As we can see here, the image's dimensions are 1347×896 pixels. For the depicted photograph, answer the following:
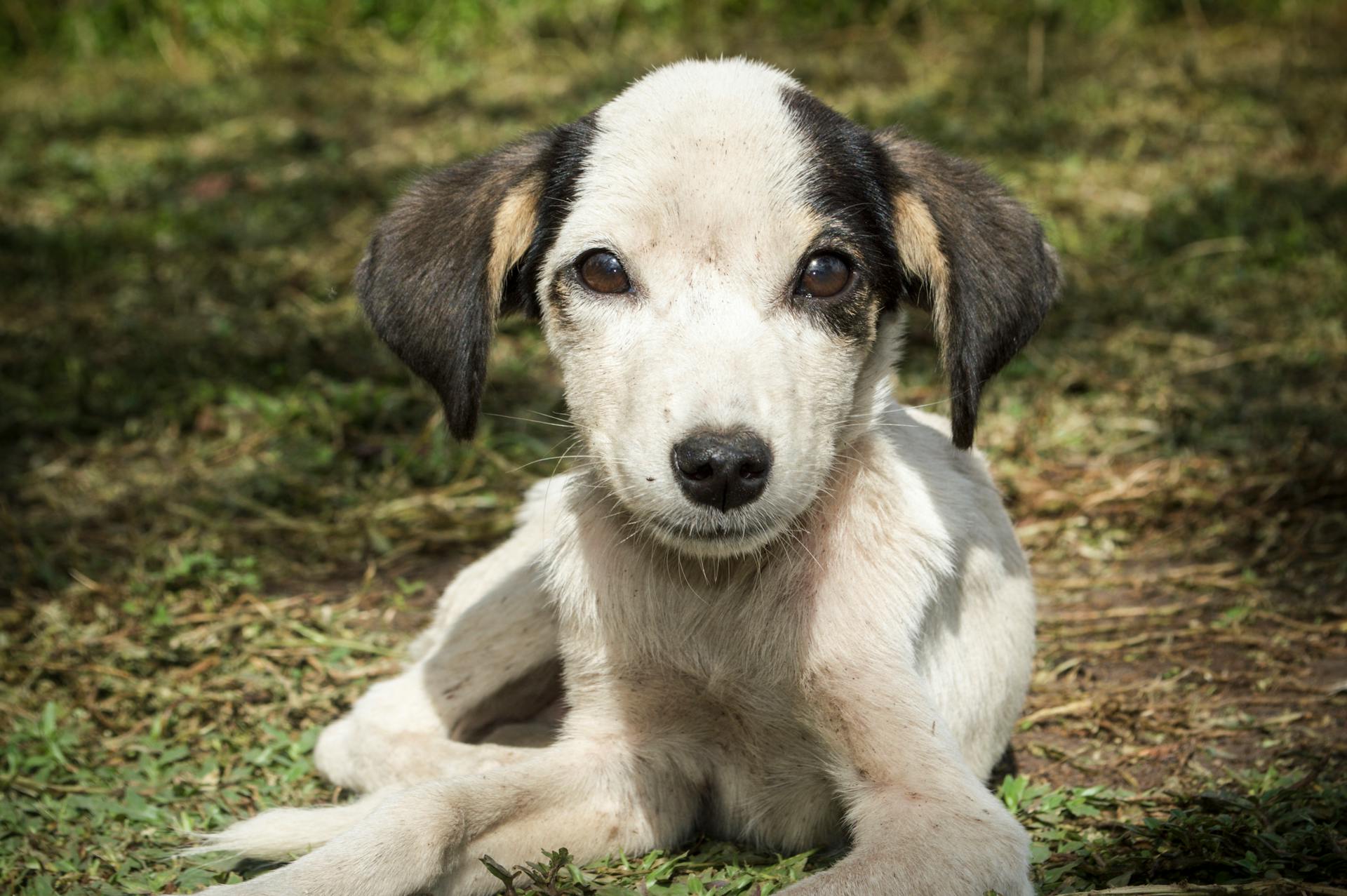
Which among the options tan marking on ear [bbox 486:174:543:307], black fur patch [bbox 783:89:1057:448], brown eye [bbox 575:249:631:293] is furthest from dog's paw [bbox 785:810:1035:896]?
tan marking on ear [bbox 486:174:543:307]

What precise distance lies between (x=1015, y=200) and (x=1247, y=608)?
210cm

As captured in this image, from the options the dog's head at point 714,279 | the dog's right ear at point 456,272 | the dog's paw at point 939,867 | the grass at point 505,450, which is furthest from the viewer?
the grass at point 505,450

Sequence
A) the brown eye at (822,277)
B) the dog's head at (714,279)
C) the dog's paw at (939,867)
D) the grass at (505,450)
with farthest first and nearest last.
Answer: the grass at (505,450) → the brown eye at (822,277) → the dog's head at (714,279) → the dog's paw at (939,867)

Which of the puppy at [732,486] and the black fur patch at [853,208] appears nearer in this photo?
the puppy at [732,486]

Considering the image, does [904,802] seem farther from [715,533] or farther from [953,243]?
[953,243]

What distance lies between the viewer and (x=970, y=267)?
11.7ft

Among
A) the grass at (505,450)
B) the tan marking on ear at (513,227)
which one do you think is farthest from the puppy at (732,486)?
the grass at (505,450)

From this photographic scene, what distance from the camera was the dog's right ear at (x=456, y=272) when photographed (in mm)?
3684

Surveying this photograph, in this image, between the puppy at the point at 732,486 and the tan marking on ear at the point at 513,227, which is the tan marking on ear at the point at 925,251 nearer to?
the puppy at the point at 732,486

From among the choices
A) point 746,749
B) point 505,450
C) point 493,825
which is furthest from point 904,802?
point 505,450

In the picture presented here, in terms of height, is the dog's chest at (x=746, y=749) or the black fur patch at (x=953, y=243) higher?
the black fur patch at (x=953, y=243)

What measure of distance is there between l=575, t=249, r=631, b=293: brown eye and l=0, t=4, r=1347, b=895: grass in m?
1.36

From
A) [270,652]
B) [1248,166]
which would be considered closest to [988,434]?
[270,652]

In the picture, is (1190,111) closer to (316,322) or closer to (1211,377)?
(1211,377)
